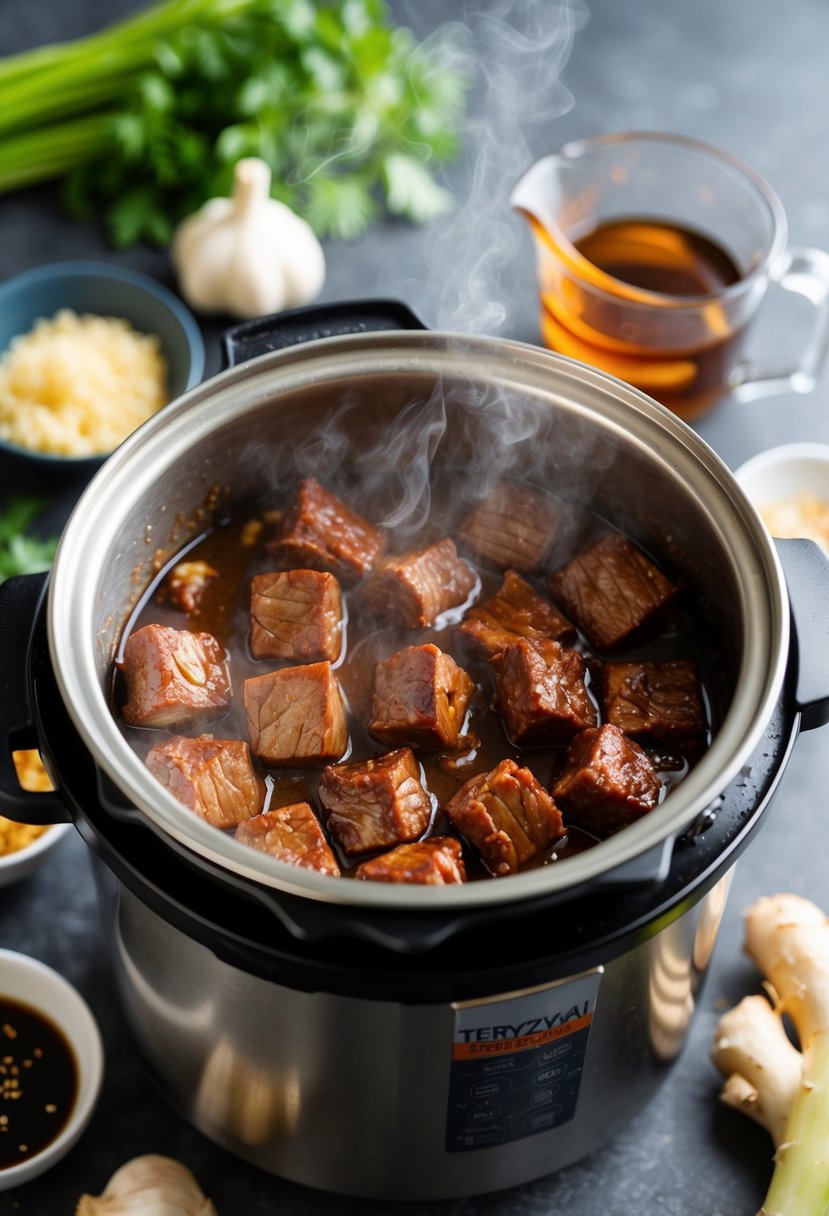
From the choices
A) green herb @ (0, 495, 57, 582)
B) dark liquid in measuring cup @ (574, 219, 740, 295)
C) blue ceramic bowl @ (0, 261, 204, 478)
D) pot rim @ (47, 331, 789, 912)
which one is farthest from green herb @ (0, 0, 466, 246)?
pot rim @ (47, 331, 789, 912)

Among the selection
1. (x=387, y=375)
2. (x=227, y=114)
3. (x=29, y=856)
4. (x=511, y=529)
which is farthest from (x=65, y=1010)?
(x=227, y=114)

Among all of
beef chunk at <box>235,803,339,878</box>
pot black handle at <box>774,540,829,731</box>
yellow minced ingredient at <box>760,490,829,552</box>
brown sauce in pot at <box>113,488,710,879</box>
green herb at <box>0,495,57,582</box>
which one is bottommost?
green herb at <box>0,495,57,582</box>

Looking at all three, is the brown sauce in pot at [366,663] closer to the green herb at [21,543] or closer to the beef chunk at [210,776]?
the beef chunk at [210,776]

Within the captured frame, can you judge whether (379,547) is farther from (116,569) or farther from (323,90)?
(323,90)

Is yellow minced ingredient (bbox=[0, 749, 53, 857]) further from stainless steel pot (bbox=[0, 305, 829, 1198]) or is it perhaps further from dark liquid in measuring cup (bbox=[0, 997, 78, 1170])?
stainless steel pot (bbox=[0, 305, 829, 1198])

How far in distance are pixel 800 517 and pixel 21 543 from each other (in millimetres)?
2276

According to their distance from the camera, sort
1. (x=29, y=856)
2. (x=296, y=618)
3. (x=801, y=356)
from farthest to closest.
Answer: (x=801, y=356), (x=29, y=856), (x=296, y=618)

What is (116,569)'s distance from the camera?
2773 millimetres

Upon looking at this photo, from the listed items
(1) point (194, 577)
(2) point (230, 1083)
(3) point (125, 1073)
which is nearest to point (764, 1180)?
(2) point (230, 1083)

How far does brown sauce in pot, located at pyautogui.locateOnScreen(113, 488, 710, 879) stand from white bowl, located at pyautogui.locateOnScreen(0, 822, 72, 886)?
1.96ft

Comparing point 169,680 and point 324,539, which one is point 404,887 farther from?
point 324,539

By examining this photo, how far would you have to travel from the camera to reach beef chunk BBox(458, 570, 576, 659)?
282 centimetres

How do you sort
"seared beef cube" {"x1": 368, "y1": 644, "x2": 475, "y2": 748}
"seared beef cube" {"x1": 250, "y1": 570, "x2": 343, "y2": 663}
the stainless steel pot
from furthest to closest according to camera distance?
"seared beef cube" {"x1": 250, "y1": 570, "x2": 343, "y2": 663}, "seared beef cube" {"x1": 368, "y1": 644, "x2": 475, "y2": 748}, the stainless steel pot

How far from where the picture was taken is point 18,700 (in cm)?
233
